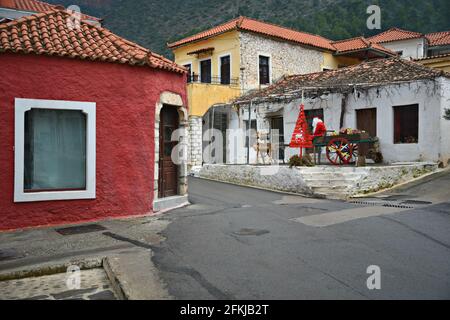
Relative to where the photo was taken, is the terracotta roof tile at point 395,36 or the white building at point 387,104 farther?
the terracotta roof tile at point 395,36

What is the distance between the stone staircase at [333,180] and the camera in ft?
41.5

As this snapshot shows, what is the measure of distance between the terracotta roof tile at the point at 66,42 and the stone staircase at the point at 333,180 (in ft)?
18.4

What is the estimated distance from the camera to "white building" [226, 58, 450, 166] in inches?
594

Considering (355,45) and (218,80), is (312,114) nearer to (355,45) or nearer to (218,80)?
(218,80)

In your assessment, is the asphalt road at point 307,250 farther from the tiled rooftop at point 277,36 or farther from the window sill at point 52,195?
the tiled rooftop at point 277,36

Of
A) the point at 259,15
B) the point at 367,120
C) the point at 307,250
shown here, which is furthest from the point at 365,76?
the point at 259,15

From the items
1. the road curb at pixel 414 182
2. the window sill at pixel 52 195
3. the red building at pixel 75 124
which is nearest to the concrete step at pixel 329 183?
the road curb at pixel 414 182

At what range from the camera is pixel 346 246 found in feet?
21.6

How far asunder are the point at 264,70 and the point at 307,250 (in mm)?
20107

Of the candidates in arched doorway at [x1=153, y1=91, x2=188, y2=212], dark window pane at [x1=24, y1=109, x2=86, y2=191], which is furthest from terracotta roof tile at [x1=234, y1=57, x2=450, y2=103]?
dark window pane at [x1=24, y1=109, x2=86, y2=191]

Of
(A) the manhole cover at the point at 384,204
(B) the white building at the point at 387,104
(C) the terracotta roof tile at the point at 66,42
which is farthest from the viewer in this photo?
(B) the white building at the point at 387,104

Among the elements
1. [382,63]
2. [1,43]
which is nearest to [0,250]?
[1,43]

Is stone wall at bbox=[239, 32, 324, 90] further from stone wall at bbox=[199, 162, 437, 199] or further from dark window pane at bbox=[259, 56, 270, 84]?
stone wall at bbox=[199, 162, 437, 199]

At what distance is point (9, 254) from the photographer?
6562mm
